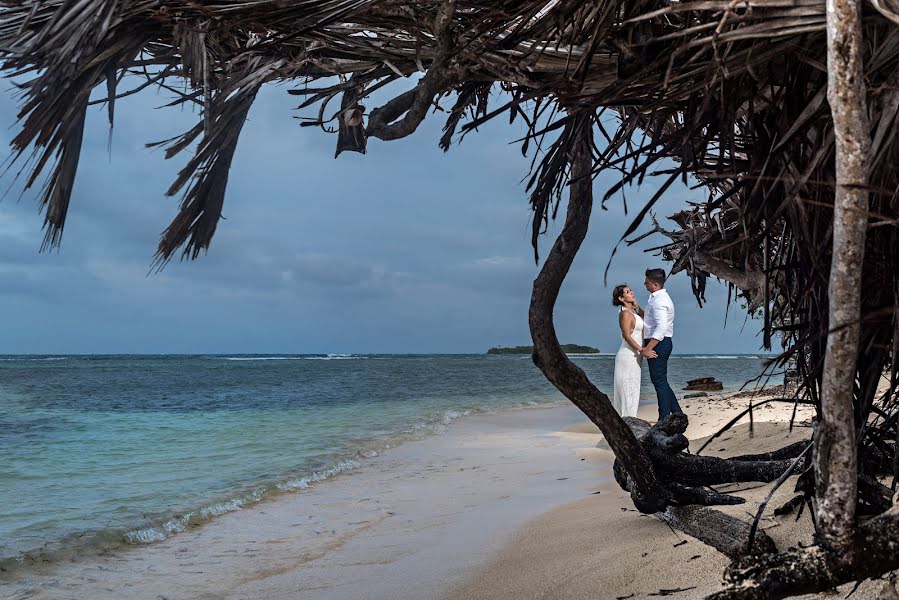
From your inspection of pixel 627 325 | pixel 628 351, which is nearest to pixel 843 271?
pixel 627 325

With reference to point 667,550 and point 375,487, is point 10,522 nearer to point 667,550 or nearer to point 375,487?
point 375,487

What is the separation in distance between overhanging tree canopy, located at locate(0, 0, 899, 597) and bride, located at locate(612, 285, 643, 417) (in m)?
4.95

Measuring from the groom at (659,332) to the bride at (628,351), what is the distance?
0.69 ft

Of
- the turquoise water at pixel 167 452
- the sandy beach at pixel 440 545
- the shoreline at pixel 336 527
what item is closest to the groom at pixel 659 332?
the sandy beach at pixel 440 545

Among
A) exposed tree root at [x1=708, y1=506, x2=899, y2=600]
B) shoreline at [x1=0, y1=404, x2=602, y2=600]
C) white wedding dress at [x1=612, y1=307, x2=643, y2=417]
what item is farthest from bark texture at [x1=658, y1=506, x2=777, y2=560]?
white wedding dress at [x1=612, y1=307, x2=643, y2=417]

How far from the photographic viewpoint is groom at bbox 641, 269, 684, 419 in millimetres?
7215

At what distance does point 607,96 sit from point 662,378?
5.85 metres

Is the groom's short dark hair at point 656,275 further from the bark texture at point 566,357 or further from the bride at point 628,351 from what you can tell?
the bark texture at point 566,357

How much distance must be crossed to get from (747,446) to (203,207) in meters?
5.89

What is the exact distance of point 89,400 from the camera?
22438 mm

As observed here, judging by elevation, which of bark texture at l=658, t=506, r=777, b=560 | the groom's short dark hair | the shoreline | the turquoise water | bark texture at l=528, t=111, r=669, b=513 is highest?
the groom's short dark hair

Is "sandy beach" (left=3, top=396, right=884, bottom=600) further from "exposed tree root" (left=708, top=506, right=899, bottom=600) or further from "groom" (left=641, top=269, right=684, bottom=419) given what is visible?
"exposed tree root" (left=708, top=506, right=899, bottom=600)

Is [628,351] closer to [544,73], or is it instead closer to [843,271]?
[544,73]

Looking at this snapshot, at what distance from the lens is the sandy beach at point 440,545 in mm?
2867
